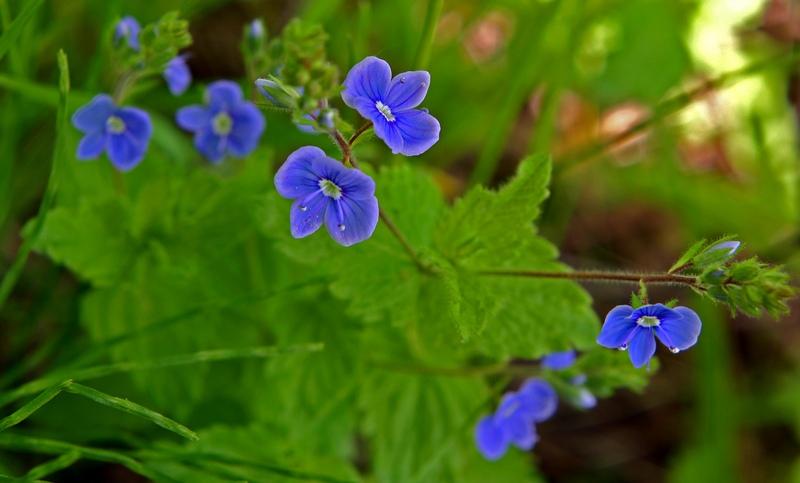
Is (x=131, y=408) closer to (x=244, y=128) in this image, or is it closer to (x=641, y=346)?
(x=244, y=128)

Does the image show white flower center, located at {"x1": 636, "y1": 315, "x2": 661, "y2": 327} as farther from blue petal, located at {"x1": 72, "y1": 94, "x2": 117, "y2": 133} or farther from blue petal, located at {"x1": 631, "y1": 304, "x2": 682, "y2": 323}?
blue petal, located at {"x1": 72, "y1": 94, "x2": 117, "y2": 133}

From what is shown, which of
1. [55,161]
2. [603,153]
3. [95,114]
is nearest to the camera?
[55,161]

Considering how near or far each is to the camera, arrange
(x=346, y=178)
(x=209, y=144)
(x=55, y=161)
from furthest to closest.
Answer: (x=209, y=144) < (x=55, y=161) < (x=346, y=178)

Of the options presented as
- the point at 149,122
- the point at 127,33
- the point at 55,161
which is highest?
the point at 127,33

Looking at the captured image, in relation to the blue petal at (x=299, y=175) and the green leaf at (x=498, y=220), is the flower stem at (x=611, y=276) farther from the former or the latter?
the blue petal at (x=299, y=175)


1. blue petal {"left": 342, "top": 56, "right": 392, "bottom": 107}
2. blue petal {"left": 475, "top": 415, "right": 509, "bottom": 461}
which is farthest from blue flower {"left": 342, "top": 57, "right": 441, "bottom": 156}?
blue petal {"left": 475, "top": 415, "right": 509, "bottom": 461}

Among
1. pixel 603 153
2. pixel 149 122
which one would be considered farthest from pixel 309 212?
pixel 603 153

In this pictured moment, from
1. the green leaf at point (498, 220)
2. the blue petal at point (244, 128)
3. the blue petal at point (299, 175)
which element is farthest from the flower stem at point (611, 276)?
the blue petal at point (244, 128)
